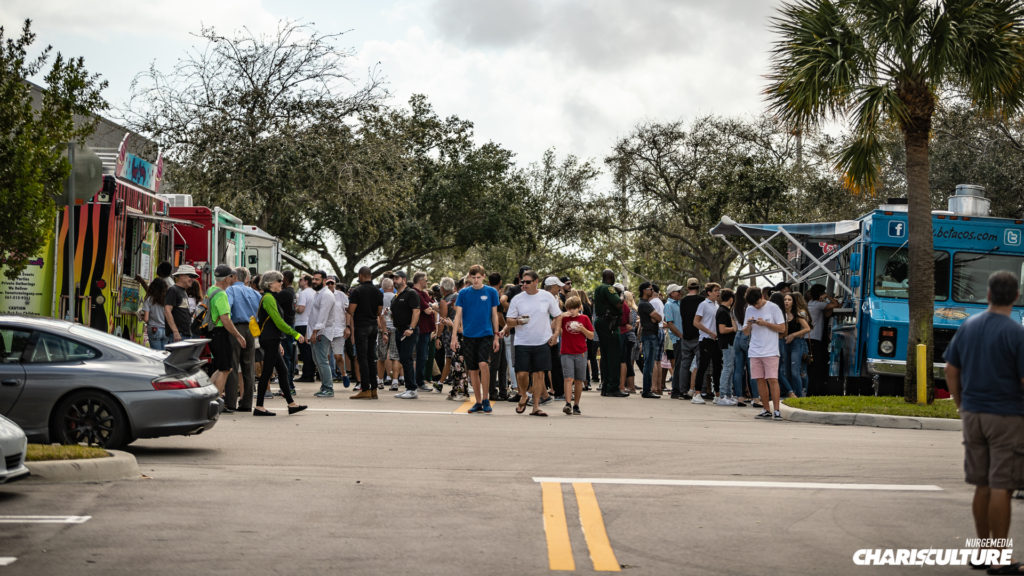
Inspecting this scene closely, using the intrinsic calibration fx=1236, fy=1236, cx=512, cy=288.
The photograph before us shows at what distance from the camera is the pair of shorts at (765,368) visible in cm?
1625

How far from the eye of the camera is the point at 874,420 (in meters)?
15.9

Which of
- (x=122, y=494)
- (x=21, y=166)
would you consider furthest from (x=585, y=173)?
(x=122, y=494)

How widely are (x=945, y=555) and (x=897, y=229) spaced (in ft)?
43.5

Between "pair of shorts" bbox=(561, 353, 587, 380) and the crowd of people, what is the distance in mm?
15

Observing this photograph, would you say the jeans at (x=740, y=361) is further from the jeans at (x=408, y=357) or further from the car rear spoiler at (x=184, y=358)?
the car rear spoiler at (x=184, y=358)

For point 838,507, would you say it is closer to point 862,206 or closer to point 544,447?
point 544,447

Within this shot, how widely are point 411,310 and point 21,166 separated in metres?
7.43

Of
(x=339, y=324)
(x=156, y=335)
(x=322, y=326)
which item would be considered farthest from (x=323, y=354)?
(x=156, y=335)

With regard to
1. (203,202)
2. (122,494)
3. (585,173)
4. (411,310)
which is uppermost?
(585,173)

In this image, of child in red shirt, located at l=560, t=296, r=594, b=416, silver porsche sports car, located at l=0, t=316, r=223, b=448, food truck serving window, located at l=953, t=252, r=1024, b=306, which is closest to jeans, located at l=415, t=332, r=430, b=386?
child in red shirt, located at l=560, t=296, r=594, b=416

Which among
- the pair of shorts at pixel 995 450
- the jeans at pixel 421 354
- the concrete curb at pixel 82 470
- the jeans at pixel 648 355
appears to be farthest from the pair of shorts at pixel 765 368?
the pair of shorts at pixel 995 450

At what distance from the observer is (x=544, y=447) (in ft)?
39.1

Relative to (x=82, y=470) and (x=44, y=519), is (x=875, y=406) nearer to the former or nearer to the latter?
(x=82, y=470)

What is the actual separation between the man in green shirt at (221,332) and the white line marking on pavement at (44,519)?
6.46 metres
